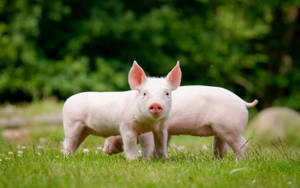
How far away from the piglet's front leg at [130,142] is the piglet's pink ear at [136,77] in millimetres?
458

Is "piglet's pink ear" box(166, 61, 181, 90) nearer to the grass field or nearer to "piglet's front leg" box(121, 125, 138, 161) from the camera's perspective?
"piglet's front leg" box(121, 125, 138, 161)

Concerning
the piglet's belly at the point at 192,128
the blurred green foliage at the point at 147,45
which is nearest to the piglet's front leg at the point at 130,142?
the piglet's belly at the point at 192,128

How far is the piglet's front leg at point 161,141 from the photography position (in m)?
5.11

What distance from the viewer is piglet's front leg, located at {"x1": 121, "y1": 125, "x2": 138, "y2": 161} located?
5.05m

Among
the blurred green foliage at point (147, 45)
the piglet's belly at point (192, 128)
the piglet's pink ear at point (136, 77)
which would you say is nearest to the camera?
the piglet's pink ear at point (136, 77)

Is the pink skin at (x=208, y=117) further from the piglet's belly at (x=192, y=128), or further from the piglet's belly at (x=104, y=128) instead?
the piglet's belly at (x=104, y=128)

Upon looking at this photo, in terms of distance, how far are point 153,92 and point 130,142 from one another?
0.64 metres

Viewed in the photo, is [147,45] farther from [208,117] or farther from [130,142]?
[130,142]

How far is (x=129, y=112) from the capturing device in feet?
16.5

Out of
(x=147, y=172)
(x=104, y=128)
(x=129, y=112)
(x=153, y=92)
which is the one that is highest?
(x=153, y=92)

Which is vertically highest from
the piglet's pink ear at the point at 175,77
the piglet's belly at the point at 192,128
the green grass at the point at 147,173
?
the piglet's pink ear at the point at 175,77

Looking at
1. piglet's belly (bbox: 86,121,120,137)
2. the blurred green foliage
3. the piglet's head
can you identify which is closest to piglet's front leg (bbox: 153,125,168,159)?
the piglet's head

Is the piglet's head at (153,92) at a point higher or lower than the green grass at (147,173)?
higher

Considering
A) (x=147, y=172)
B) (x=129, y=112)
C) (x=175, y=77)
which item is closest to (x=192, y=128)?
(x=175, y=77)
